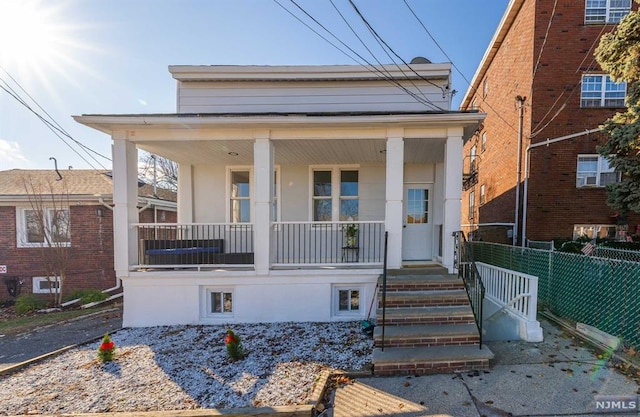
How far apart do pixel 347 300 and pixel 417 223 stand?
2968 millimetres

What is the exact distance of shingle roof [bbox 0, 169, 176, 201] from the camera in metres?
9.45

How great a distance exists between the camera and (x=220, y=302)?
562 centimetres

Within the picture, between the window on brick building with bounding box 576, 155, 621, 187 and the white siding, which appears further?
the window on brick building with bounding box 576, 155, 621, 187

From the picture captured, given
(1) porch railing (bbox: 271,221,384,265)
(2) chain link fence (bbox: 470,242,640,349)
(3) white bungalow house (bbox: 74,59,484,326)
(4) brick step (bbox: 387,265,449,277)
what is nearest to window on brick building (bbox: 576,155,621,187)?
(2) chain link fence (bbox: 470,242,640,349)

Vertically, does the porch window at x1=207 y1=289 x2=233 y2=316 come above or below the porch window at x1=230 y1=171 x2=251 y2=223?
below

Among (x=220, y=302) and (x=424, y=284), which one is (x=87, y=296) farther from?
(x=424, y=284)

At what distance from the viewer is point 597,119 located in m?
9.79

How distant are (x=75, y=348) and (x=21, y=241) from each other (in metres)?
7.48

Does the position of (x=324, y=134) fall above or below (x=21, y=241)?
above

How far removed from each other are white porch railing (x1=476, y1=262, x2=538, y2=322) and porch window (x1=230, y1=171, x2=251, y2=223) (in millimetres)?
5756

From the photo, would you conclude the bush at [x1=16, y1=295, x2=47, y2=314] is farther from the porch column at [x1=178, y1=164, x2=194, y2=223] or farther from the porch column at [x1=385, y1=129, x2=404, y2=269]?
the porch column at [x1=385, y1=129, x2=404, y2=269]

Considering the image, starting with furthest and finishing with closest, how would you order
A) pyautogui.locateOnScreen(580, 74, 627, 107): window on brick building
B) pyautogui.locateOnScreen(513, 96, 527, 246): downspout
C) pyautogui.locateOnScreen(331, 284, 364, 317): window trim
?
pyautogui.locateOnScreen(513, 96, 527, 246): downspout
pyautogui.locateOnScreen(580, 74, 627, 107): window on brick building
pyautogui.locateOnScreen(331, 284, 364, 317): window trim

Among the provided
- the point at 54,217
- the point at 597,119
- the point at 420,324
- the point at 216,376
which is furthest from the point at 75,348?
the point at 597,119

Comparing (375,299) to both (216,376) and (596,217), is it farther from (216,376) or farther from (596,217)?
(596,217)
